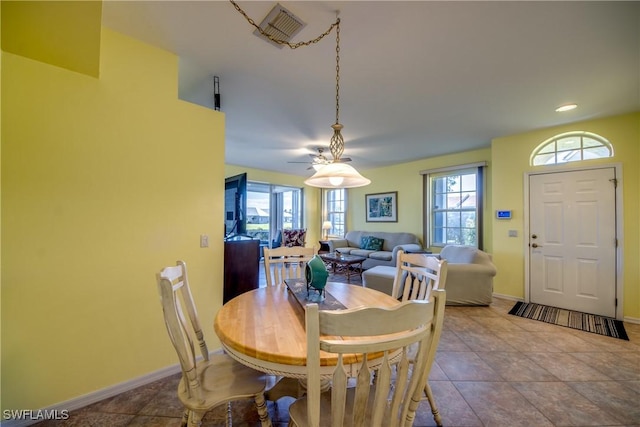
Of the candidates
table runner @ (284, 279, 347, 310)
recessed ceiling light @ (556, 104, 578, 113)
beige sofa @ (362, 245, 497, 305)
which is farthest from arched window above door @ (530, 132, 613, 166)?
table runner @ (284, 279, 347, 310)

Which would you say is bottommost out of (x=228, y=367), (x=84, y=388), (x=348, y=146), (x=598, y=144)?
(x=84, y=388)

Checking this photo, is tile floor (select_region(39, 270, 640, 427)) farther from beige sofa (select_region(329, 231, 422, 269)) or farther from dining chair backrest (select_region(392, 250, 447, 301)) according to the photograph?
beige sofa (select_region(329, 231, 422, 269))

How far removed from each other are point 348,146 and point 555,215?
3.23 metres

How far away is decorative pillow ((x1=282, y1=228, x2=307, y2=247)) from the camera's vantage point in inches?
256

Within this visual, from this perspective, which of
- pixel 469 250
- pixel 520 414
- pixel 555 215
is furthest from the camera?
pixel 469 250

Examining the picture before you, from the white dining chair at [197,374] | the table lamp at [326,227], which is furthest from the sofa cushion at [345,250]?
the white dining chair at [197,374]

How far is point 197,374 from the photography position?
A: 130 cm

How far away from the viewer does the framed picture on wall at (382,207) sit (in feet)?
20.7

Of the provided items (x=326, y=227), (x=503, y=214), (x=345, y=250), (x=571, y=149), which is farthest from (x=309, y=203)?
(x=571, y=149)

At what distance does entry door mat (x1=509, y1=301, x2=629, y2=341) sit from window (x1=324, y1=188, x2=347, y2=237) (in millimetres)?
4558

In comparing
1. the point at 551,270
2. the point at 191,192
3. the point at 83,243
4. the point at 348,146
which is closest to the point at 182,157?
the point at 191,192

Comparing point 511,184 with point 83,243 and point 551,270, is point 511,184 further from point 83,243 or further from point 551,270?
point 83,243

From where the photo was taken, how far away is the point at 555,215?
3602mm

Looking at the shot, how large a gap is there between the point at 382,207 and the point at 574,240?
3639 millimetres
